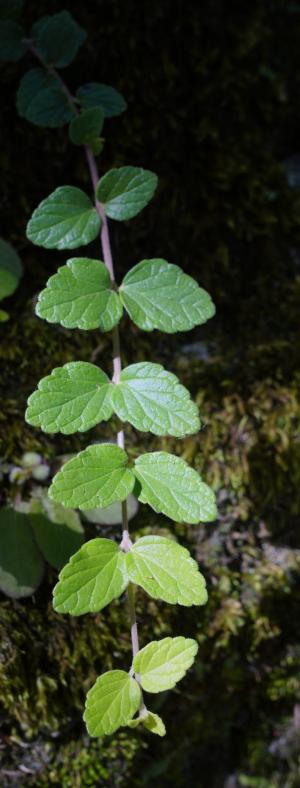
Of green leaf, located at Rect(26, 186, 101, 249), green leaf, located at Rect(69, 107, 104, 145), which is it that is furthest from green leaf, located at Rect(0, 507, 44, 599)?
green leaf, located at Rect(69, 107, 104, 145)

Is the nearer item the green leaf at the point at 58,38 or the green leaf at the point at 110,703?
the green leaf at the point at 110,703

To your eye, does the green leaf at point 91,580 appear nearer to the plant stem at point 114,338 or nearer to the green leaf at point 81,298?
the plant stem at point 114,338

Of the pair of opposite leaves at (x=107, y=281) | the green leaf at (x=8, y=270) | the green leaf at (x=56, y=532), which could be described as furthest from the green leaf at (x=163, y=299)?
the green leaf at (x=56, y=532)

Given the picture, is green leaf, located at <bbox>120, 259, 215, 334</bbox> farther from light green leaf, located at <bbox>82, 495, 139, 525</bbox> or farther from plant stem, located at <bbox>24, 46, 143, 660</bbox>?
light green leaf, located at <bbox>82, 495, 139, 525</bbox>

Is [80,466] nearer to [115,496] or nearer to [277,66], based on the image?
[115,496]

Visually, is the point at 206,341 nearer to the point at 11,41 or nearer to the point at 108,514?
the point at 108,514

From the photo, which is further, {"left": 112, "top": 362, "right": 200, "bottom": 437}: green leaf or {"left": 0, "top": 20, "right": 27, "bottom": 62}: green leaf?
{"left": 0, "top": 20, "right": 27, "bottom": 62}: green leaf

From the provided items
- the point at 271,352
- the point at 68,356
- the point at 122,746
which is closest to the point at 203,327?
the point at 271,352
